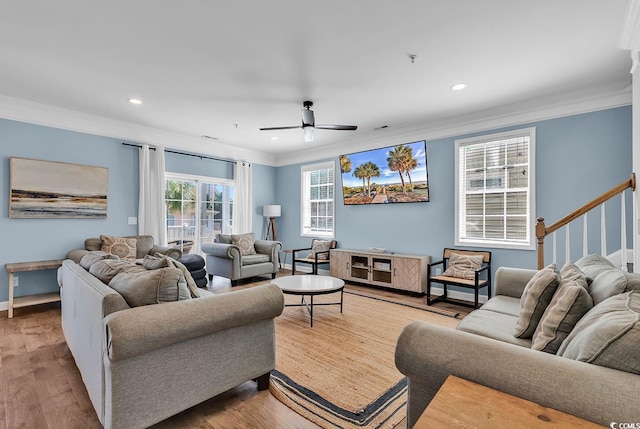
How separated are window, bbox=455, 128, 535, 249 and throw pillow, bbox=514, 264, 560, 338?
2.61 m

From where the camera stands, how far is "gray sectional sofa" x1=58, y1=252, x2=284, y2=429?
1.49 m

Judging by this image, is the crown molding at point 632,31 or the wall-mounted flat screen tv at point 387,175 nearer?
the crown molding at point 632,31

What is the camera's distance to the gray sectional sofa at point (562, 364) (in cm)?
85

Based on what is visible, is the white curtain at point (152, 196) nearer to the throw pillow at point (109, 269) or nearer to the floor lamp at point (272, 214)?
the floor lamp at point (272, 214)

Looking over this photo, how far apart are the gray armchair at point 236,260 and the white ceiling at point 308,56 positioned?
2.18 metres

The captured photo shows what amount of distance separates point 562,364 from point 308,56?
111 inches

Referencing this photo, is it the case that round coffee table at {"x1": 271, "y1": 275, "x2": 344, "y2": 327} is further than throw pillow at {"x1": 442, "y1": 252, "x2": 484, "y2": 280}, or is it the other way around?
throw pillow at {"x1": 442, "y1": 252, "x2": 484, "y2": 280}

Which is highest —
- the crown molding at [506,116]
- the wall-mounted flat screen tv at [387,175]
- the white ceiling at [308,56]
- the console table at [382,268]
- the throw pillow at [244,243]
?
Result: the white ceiling at [308,56]

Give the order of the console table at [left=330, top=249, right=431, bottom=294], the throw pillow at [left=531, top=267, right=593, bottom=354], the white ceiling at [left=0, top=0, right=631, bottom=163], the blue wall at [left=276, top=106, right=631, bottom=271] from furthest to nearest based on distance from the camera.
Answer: the console table at [left=330, top=249, right=431, bottom=294] → the blue wall at [left=276, top=106, right=631, bottom=271] → the white ceiling at [left=0, top=0, right=631, bottom=163] → the throw pillow at [left=531, top=267, right=593, bottom=354]

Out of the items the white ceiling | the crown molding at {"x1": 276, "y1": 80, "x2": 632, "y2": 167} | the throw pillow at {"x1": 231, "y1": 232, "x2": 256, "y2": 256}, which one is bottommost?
the throw pillow at {"x1": 231, "y1": 232, "x2": 256, "y2": 256}

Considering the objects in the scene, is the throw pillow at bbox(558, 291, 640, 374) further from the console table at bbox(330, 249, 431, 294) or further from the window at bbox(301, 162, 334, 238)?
the window at bbox(301, 162, 334, 238)

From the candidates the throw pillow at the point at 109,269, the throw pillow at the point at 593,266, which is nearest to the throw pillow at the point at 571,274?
the throw pillow at the point at 593,266

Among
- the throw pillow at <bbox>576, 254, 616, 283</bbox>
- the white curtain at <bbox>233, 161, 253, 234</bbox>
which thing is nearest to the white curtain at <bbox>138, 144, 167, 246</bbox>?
the white curtain at <bbox>233, 161, 253, 234</bbox>

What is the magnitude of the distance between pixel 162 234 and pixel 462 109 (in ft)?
16.3
